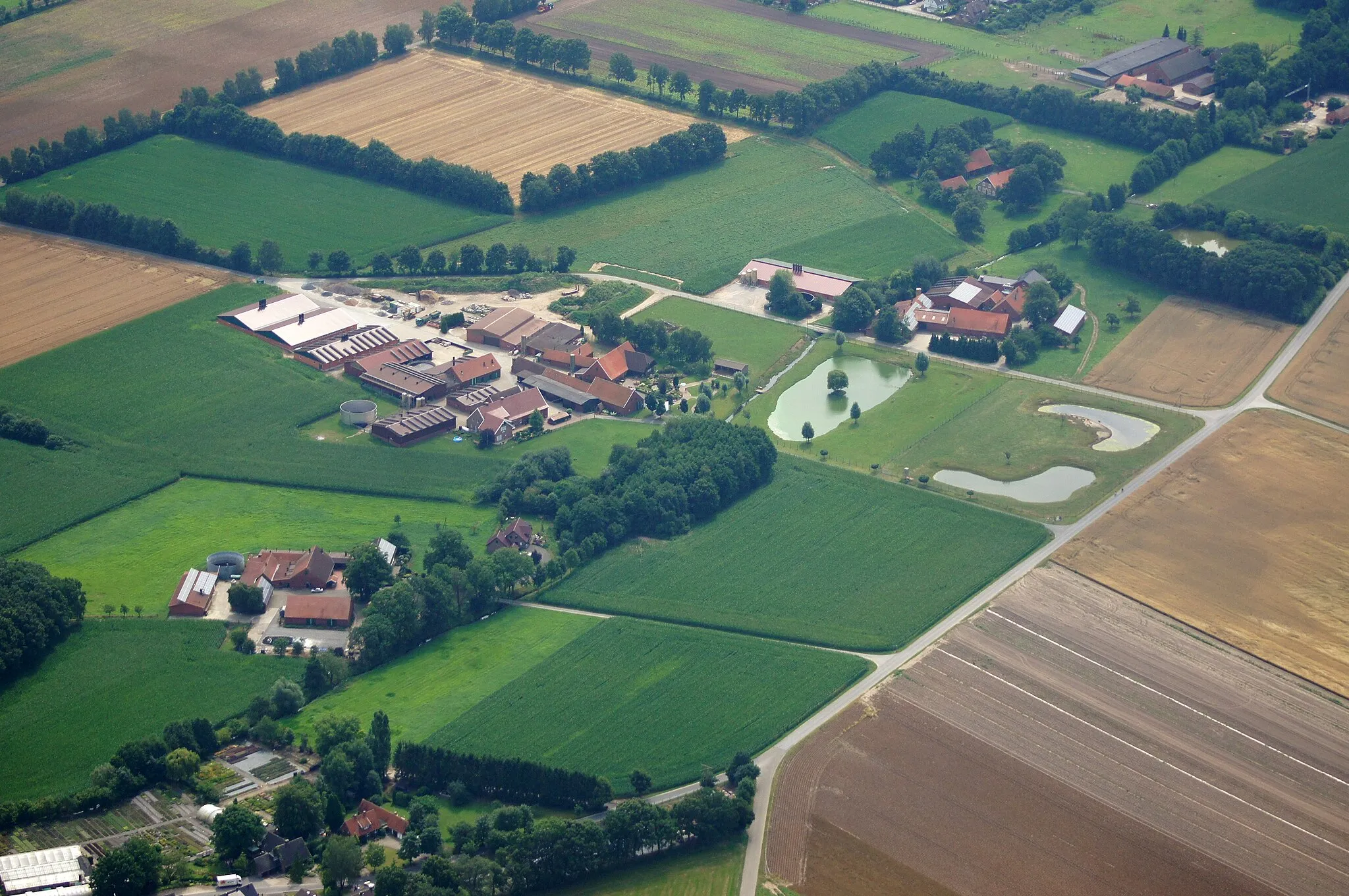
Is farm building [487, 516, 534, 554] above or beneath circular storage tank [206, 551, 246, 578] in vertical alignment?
above

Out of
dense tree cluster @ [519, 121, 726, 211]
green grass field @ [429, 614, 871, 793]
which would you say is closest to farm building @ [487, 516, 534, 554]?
green grass field @ [429, 614, 871, 793]

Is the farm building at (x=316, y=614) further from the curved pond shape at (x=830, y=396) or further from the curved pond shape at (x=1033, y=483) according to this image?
the curved pond shape at (x=1033, y=483)

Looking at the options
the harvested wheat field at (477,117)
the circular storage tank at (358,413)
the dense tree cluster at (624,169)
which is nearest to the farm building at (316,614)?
the circular storage tank at (358,413)

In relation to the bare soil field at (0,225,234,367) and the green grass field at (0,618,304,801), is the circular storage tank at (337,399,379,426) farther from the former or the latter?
the green grass field at (0,618,304,801)

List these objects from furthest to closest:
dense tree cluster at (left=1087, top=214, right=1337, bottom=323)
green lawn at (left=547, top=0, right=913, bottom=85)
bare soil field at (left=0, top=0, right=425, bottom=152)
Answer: green lawn at (left=547, top=0, right=913, bottom=85), bare soil field at (left=0, top=0, right=425, bottom=152), dense tree cluster at (left=1087, top=214, right=1337, bottom=323)

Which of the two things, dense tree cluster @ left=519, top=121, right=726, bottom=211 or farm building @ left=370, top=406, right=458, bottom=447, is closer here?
farm building @ left=370, top=406, right=458, bottom=447

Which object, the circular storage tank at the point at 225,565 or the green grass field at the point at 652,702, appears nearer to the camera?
the green grass field at the point at 652,702
